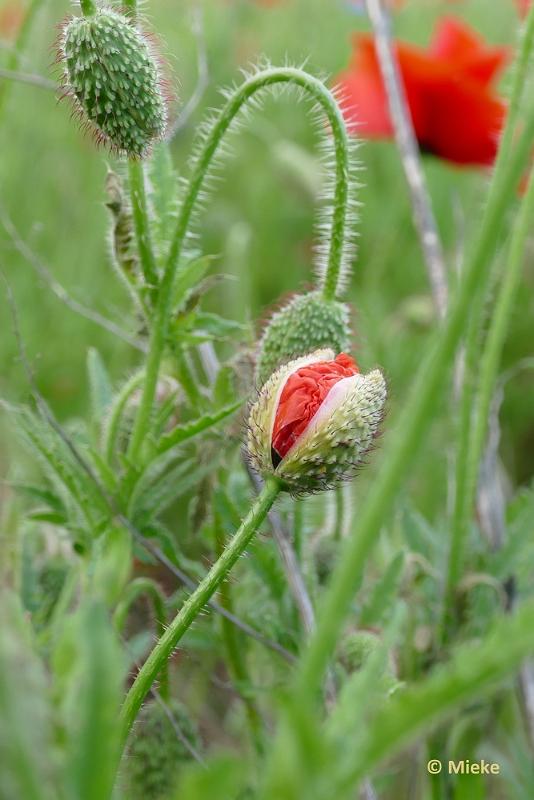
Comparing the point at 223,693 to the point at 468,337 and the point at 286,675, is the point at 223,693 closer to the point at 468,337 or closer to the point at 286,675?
the point at 286,675

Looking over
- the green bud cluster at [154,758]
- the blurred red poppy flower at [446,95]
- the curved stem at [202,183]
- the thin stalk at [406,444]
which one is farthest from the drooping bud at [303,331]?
the blurred red poppy flower at [446,95]

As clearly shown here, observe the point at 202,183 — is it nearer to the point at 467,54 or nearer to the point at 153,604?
the point at 153,604

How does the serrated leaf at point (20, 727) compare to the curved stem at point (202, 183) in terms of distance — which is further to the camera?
the curved stem at point (202, 183)

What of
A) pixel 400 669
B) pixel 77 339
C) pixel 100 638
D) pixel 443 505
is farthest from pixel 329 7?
pixel 100 638

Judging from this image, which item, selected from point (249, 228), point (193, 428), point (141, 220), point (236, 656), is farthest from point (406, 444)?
point (249, 228)

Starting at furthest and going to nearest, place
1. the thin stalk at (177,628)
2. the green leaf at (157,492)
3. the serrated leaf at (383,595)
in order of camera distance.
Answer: the serrated leaf at (383,595) < the green leaf at (157,492) < the thin stalk at (177,628)

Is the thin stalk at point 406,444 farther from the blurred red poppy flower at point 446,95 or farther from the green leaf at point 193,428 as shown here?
the blurred red poppy flower at point 446,95
